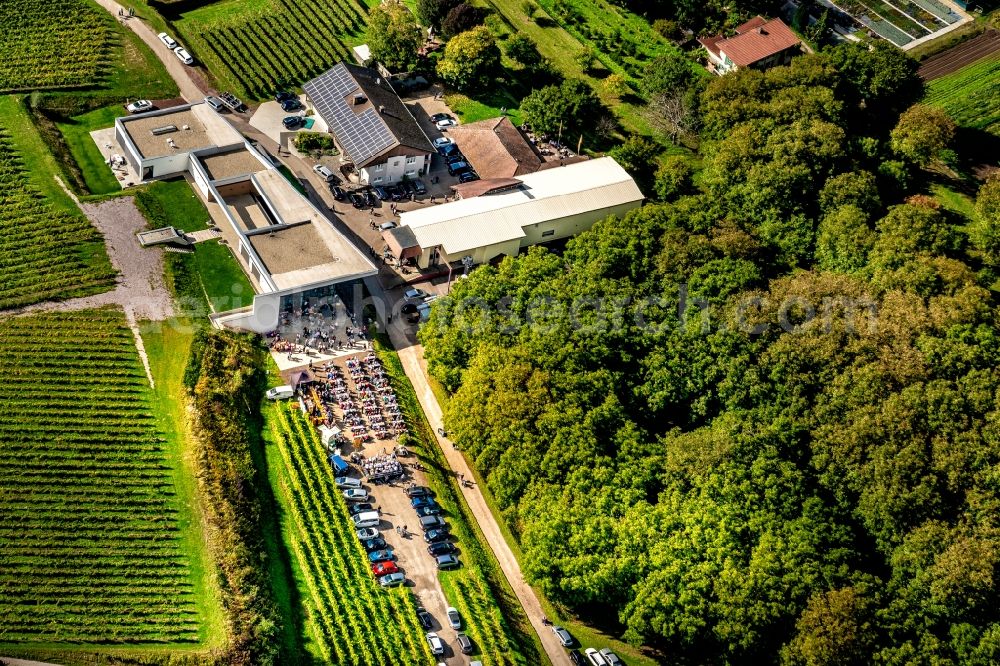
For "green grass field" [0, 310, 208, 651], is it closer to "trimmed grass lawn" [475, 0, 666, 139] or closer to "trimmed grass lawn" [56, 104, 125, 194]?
"trimmed grass lawn" [56, 104, 125, 194]

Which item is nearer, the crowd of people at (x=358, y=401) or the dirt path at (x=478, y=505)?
the dirt path at (x=478, y=505)

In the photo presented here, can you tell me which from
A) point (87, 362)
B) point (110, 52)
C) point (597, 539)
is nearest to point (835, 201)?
point (597, 539)

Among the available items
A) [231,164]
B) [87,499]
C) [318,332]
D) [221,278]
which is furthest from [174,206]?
[87,499]

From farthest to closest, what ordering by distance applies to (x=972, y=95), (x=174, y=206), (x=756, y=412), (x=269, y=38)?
(x=972, y=95) < (x=269, y=38) < (x=174, y=206) < (x=756, y=412)

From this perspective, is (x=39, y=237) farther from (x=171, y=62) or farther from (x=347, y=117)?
(x=347, y=117)

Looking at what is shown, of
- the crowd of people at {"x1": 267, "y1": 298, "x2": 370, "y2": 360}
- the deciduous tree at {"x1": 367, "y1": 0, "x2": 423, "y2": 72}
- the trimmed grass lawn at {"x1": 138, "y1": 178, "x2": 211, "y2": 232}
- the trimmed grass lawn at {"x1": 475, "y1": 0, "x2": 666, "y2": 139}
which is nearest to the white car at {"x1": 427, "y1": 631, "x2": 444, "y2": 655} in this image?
the crowd of people at {"x1": 267, "y1": 298, "x2": 370, "y2": 360}

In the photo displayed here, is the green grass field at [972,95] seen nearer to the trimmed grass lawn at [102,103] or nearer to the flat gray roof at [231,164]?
the flat gray roof at [231,164]

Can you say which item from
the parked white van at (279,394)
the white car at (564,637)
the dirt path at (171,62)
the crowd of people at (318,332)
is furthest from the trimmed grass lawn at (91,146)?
the white car at (564,637)
